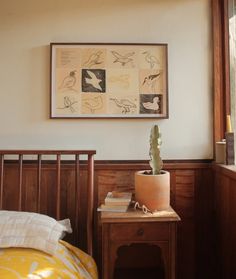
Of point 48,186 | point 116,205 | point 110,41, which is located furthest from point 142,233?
point 110,41

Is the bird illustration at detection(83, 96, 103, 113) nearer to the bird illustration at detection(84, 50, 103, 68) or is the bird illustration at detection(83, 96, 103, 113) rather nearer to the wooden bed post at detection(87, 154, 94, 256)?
the bird illustration at detection(84, 50, 103, 68)

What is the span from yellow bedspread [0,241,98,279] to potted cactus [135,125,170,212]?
0.46 meters

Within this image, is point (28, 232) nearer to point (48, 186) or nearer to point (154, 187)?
point (48, 186)

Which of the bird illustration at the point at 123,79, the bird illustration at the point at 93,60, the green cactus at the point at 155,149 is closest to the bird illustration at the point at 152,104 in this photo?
the bird illustration at the point at 123,79

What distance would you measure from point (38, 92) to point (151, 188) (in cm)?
96

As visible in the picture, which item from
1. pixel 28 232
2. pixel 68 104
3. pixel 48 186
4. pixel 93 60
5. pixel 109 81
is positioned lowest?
pixel 28 232

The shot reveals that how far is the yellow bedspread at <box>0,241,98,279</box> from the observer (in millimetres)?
1272

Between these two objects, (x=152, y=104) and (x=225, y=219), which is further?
(x=152, y=104)

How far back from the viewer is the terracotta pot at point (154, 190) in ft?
5.63

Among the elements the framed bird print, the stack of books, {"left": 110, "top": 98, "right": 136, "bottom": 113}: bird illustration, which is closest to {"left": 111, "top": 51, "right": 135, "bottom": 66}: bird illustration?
the framed bird print

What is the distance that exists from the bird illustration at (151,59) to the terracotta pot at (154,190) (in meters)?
0.75

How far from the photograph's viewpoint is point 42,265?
135cm

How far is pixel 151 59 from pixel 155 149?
2.09 feet

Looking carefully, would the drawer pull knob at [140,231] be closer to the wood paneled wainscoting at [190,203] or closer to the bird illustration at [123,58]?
the wood paneled wainscoting at [190,203]
